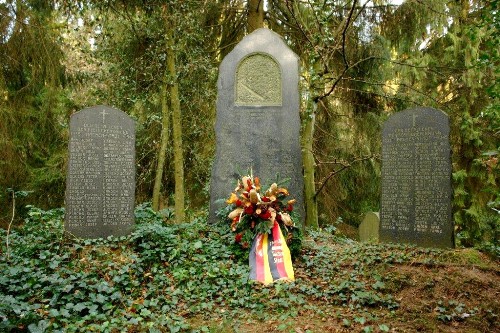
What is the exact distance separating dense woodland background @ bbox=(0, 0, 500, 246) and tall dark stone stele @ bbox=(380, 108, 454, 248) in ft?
3.35

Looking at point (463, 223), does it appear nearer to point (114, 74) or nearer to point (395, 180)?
point (395, 180)

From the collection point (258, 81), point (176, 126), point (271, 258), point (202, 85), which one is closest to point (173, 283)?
point (271, 258)

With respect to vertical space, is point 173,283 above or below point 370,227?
above

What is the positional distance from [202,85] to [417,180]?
5484mm

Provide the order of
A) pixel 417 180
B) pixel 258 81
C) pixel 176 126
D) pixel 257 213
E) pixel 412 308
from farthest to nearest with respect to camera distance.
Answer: pixel 176 126 < pixel 258 81 < pixel 417 180 < pixel 257 213 < pixel 412 308

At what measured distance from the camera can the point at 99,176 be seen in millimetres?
6516

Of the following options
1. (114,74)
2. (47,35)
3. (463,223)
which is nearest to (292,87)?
(114,74)

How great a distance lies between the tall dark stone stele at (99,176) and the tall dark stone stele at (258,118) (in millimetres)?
1493

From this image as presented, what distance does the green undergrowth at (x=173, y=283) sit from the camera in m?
4.01

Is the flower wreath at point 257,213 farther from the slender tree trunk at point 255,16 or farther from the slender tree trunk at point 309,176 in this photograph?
the slender tree trunk at point 255,16

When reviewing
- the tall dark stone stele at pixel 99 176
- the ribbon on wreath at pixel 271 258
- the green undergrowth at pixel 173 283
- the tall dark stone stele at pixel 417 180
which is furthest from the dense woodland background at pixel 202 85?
the ribbon on wreath at pixel 271 258

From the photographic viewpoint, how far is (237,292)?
496 cm

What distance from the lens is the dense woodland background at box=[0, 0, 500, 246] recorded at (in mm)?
8453

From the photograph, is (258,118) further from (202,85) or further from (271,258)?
(202,85)
